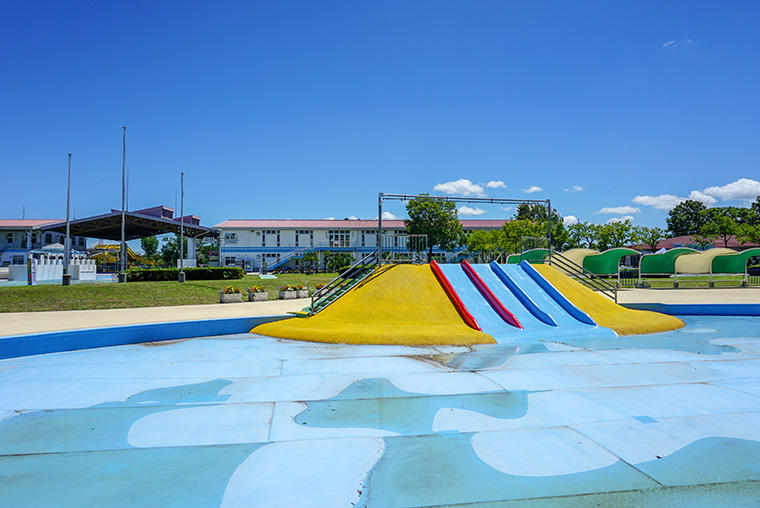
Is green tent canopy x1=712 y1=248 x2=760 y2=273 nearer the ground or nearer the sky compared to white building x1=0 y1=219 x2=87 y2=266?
nearer the ground

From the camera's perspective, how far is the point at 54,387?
820 centimetres

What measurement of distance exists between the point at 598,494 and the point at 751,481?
168 cm

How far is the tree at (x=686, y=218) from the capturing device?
333ft

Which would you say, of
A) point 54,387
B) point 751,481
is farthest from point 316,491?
point 54,387

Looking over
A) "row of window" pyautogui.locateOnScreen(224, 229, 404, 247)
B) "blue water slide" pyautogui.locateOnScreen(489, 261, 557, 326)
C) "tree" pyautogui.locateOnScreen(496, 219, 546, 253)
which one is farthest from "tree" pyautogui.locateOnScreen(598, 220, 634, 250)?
"blue water slide" pyautogui.locateOnScreen(489, 261, 557, 326)

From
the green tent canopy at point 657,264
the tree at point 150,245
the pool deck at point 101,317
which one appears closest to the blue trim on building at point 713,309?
the pool deck at point 101,317

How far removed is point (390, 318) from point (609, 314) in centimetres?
759

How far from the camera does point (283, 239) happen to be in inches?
2388

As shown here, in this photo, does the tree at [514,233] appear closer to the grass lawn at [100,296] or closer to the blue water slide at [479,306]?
the grass lawn at [100,296]

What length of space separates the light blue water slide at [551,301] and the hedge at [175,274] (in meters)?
22.7

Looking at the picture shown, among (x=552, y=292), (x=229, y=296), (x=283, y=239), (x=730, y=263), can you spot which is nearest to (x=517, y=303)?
(x=552, y=292)

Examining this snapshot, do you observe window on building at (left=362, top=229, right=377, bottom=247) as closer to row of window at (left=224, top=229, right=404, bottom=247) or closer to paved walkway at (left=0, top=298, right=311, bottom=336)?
row of window at (left=224, top=229, right=404, bottom=247)

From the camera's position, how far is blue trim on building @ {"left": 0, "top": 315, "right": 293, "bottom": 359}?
35.9ft

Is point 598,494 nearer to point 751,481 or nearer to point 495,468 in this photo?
point 495,468
